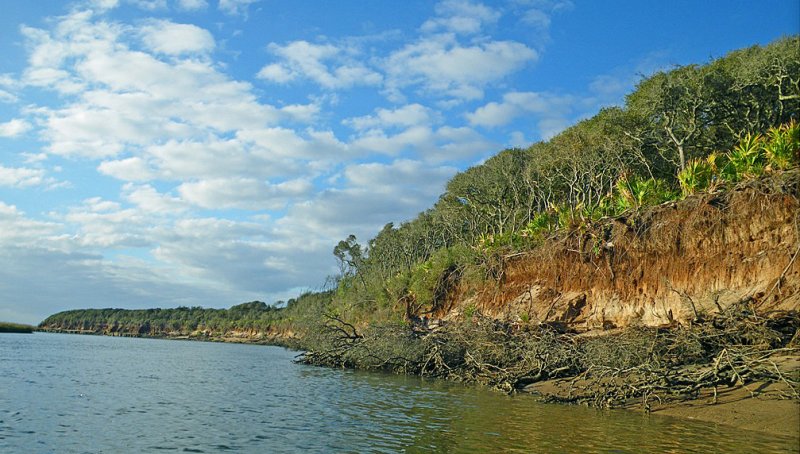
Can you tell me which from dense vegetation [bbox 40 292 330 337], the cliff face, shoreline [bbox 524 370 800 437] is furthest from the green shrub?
dense vegetation [bbox 40 292 330 337]

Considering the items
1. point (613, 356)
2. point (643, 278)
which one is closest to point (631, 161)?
point (643, 278)

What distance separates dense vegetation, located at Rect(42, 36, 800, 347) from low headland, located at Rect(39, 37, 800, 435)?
12cm

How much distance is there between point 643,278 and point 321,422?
600 inches

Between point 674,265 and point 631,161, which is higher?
point 631,161

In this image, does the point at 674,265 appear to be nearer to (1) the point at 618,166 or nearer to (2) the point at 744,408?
(2) the point at 744,408

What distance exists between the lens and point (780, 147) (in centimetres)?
1938

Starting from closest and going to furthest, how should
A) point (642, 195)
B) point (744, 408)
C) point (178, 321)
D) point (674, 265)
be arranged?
point (744, 408) < point (674, 265) < point (642, 195) < point (178, 321)

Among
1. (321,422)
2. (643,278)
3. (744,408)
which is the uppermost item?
(643,278)

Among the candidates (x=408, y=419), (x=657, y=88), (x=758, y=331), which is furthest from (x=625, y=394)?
(x=657, y=88)

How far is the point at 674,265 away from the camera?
22.2 meters

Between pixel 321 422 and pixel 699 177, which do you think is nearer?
pixel 321 422

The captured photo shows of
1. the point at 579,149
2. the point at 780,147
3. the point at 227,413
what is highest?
the point at 579,149

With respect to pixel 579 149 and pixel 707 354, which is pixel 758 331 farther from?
pixel 579 149

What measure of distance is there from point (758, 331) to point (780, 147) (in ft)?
21.7
